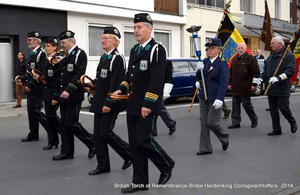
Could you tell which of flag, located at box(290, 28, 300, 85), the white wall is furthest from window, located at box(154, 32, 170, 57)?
flag, located at box(290, 28, 300, 85)

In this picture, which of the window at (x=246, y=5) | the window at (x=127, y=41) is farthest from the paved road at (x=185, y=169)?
the window at (x=246, y=5)

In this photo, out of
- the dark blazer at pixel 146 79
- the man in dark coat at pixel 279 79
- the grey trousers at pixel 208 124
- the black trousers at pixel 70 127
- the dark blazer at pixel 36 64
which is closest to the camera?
the dark blazer at pixel 146 79

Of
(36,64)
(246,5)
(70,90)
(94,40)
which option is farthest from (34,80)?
(246,5)

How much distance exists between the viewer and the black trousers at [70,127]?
575 centimetres

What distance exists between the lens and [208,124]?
6109mm

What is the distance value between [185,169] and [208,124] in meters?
1.05

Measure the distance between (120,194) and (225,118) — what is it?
21.4 feet

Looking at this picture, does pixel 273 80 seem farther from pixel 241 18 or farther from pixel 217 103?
pixel 241 18

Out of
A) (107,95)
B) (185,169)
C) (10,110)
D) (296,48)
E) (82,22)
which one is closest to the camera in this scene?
(107,95)

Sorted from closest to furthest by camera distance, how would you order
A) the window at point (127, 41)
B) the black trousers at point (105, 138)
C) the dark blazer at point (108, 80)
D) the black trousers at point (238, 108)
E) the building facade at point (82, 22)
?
1. the dark blazer at point (108, 80)
2. the black trousers at point (105, 138)
3. the black trousers at point (238, 108)
4. the building facade at point (82, 22)
5. the window at point (127, 41)

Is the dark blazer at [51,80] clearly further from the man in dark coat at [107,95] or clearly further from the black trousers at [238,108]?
the black trousers at [238,108]

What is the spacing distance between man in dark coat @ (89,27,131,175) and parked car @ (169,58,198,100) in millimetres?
8464

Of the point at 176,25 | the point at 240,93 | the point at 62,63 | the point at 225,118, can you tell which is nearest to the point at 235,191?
the point at 62,63

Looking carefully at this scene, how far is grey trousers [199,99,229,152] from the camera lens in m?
6.09
